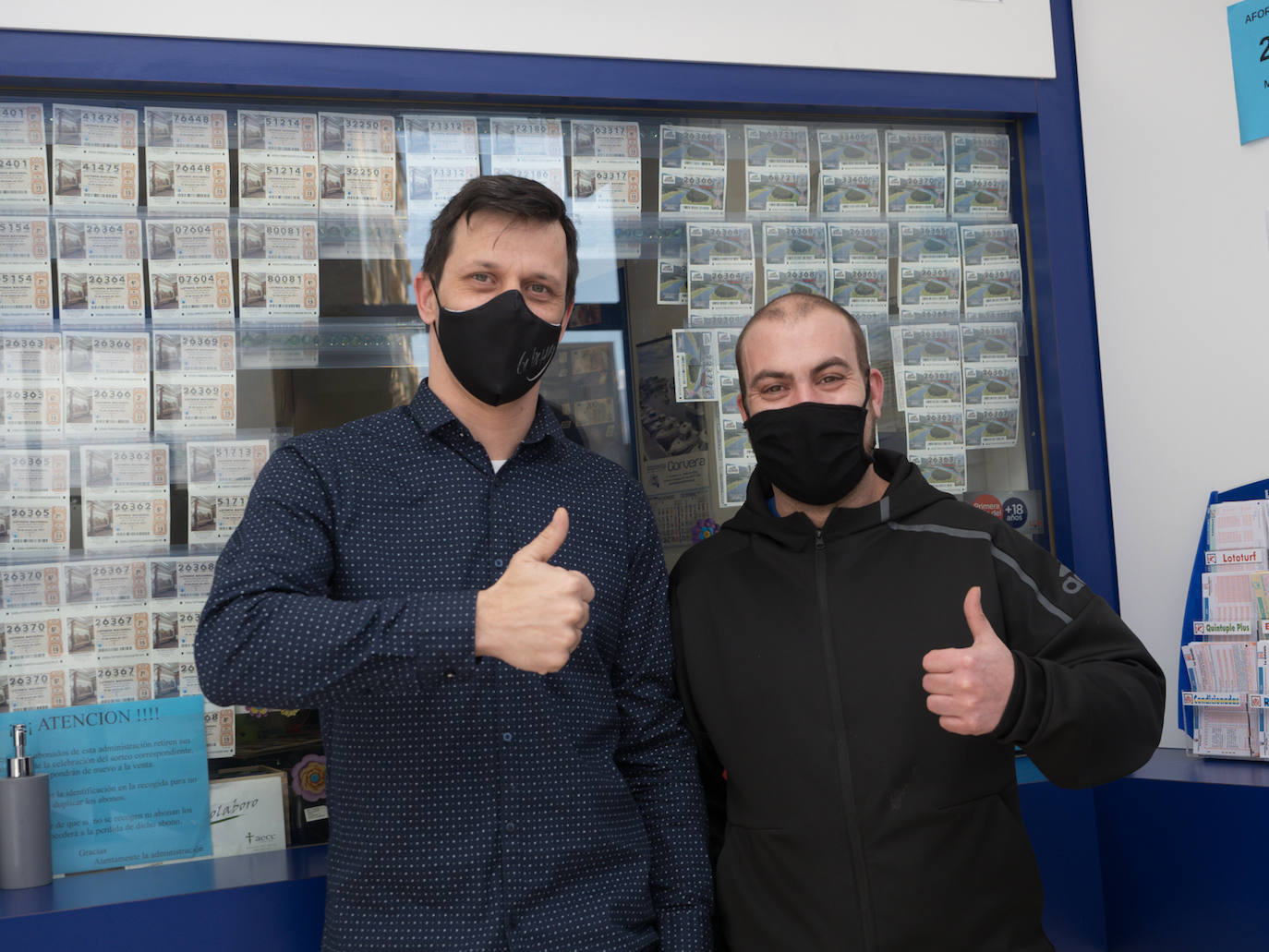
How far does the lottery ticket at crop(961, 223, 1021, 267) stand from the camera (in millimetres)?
2883

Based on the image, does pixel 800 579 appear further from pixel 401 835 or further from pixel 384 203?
pixel 384 203

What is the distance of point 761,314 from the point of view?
2.11 m

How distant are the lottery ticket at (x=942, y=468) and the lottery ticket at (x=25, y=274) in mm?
1990

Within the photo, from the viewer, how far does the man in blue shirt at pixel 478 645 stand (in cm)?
151

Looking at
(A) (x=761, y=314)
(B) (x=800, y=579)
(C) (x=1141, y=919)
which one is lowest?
(C) (x=1141, y=919)

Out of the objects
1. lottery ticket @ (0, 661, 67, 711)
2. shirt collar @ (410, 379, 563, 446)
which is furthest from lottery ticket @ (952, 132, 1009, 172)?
lottery ticket @ (0, 661, 67, 711)

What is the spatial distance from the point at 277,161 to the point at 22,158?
50 centimetres

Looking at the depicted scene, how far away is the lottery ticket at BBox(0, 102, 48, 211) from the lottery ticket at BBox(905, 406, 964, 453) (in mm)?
2017

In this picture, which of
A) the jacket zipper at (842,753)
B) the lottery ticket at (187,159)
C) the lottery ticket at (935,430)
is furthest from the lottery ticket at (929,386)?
the lottery ticket at (187,159)

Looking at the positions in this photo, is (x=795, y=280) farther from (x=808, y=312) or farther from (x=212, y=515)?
(x=212, y=515)

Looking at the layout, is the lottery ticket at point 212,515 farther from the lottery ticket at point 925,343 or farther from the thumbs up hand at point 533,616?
the lottery ticket at point 925,343

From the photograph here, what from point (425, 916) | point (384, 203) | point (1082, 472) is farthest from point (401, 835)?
point (1082, 472)

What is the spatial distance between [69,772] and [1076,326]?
2498mm

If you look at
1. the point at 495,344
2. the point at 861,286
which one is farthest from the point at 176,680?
the point at 861,286
